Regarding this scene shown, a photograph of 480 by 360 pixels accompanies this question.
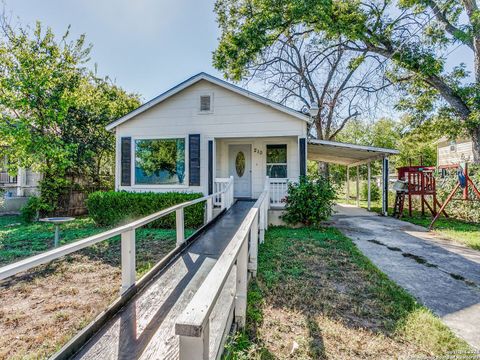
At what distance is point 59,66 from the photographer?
32.5ft

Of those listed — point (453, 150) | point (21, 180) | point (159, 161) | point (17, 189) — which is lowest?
point (17, 189)

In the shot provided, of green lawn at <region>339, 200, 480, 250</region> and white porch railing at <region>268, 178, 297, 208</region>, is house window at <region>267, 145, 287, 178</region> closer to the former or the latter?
white porch railing at <region>268, 178, 297, 208</region>

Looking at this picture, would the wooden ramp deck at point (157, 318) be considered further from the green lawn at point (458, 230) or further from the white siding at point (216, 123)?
the green lawn at point (458, 230)

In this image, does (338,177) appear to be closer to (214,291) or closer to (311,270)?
(311,270)

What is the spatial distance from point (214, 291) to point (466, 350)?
265cm

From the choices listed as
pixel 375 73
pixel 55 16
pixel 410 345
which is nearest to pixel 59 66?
pixel 55 16

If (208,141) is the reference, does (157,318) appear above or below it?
below

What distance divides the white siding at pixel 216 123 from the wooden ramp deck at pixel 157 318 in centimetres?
569

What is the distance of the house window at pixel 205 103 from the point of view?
9.38 metres

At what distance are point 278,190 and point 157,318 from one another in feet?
22.4

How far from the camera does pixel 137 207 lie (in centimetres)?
866

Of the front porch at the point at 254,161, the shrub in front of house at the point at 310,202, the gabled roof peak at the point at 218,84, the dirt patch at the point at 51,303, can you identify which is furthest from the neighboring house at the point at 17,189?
the shrub in front of house at the point at 310,202

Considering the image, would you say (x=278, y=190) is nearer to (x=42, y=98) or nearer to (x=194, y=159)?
(x=194, y=159)

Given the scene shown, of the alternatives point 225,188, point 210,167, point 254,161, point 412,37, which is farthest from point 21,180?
point 412,37
